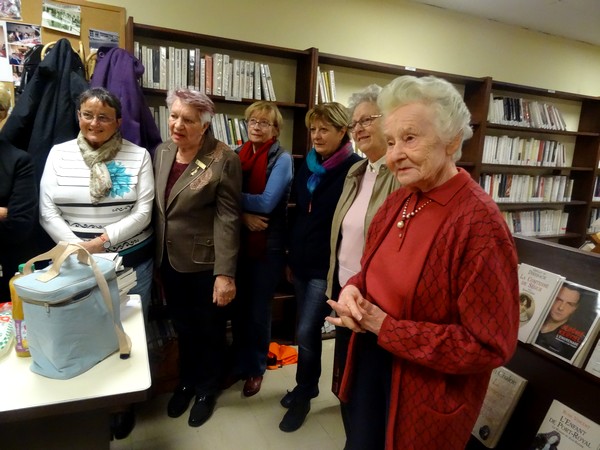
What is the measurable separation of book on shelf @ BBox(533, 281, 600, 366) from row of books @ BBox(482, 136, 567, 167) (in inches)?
97.7

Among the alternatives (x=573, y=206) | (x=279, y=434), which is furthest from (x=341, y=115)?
(x=573, y=206)

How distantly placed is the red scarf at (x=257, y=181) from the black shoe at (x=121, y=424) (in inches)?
39.9

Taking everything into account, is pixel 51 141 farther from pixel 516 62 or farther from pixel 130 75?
pixel 516 62

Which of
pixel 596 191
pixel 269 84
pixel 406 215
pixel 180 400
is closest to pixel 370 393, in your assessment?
pixel 406 215

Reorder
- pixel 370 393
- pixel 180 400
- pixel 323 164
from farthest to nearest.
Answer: pixel 180 400 → pixel 323 164 → pixel 370 393

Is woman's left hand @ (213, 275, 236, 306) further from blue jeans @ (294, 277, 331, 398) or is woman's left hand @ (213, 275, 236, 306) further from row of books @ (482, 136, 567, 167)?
row of books @ (482, 136, 567, 167)

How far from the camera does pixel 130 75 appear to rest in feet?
6.86

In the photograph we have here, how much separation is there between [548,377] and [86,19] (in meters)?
3.01

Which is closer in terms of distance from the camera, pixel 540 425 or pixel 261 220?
pixel 540 425

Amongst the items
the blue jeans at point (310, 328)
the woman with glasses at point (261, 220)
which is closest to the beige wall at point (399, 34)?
the woman with glasses at point (261, 220)

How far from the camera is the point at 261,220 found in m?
2.07

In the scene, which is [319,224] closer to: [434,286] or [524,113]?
[434,286]

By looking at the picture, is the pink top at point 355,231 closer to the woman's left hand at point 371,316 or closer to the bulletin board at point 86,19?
the woman's left hand at point 371,316

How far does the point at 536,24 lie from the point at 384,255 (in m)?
3.82
